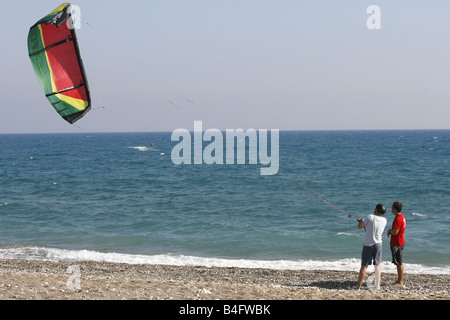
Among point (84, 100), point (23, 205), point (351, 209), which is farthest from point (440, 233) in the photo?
point (23, 205)

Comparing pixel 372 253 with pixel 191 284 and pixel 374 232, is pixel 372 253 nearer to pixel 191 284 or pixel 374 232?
pixel 374 232

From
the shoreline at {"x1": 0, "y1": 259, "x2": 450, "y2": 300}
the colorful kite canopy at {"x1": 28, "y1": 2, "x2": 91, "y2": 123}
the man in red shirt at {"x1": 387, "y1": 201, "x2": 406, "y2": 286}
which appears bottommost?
the shoreline at {"x1": 0, "y1": 259, "x2": 450, "y2": 300}

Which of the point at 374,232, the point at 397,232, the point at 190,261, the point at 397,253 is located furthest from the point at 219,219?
the point at 374,232

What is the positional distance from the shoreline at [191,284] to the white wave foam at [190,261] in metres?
0.99

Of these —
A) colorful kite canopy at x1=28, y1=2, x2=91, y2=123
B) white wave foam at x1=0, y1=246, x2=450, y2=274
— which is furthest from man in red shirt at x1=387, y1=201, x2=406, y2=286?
colorful kite canopy at x1=28, y1=2, x2=91, y2=123

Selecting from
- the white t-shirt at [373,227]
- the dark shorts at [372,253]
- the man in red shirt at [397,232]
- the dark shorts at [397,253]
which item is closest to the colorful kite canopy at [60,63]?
the white t-shirt at [373,227]

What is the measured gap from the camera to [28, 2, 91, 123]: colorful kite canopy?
35.0ft

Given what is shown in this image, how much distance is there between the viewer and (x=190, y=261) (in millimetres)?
15992

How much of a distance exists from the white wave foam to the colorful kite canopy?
6.49 metres

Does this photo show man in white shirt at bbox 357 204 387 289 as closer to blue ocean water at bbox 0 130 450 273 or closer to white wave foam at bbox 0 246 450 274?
white wave foam at bbox 0 246 450 274

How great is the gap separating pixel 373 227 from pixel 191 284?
12.8 ft

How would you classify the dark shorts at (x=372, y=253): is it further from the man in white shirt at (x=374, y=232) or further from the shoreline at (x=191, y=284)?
the shoreline at (x=191, y=284)

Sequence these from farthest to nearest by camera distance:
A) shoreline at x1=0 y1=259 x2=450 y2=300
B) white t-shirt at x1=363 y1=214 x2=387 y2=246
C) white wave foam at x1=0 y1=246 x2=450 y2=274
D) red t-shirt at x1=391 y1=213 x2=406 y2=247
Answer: white wave foam at x1=0 y1=246 x2=450 y2=274
red t-shirt at x1=391 y1=213 x2=406 y2=247
white t-shirt at x1=363 y1=214 x2=387 y2=246
shoreline at x1=0 y1=259 x2=450 y2=300
